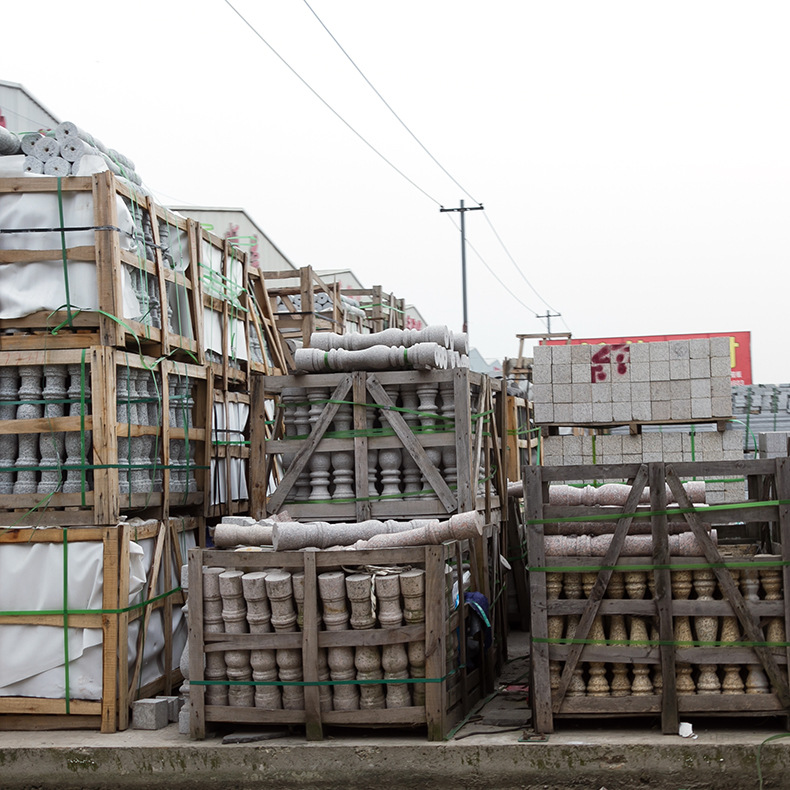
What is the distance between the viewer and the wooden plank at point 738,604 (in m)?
7.18

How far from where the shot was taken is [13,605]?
322 inches

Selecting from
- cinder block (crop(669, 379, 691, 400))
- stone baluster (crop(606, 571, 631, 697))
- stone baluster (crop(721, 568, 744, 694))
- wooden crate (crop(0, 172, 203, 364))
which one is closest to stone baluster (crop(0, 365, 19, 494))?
wooden crate (crop(0, 172, 203, 364))

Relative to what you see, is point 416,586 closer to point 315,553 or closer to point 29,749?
point 315,553

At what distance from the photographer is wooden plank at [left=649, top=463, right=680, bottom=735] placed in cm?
722

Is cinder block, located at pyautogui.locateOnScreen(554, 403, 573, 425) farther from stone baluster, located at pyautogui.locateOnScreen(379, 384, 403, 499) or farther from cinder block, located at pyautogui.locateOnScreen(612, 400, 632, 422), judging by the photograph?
stone baluster, located at pyautogui.locateOnScreen(379, 384, 403, 499)

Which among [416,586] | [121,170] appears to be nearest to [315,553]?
[416,586]

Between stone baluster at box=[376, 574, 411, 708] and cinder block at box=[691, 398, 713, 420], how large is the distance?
5.73 m

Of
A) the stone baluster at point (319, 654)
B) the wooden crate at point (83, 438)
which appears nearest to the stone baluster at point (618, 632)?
the stone baluster at point (319, 654)

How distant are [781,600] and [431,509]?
3.03m

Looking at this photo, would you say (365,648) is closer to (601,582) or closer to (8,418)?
(601,582)

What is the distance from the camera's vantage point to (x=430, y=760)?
7207mm

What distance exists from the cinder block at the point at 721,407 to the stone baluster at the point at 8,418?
25.1 ft

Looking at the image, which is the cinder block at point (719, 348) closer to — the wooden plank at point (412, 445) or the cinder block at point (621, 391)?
the cinder block at point (621, 391)

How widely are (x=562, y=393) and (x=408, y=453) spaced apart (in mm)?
3579
